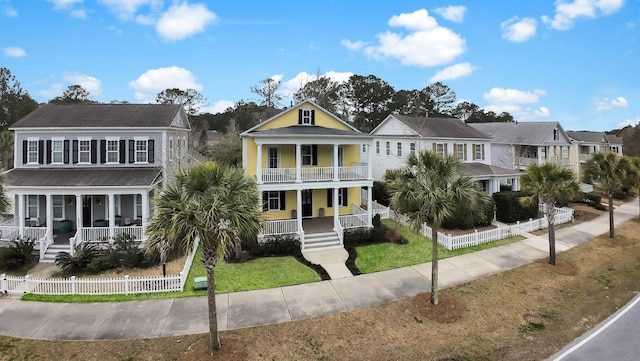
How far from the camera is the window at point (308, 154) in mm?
23609

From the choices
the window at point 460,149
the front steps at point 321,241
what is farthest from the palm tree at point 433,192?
the window at point 460,149

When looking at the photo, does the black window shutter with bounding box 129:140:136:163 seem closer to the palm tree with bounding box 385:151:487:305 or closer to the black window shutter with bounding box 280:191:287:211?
the black window shutter with bounding box 280:191:287:211

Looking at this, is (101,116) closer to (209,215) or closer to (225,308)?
(225,308)

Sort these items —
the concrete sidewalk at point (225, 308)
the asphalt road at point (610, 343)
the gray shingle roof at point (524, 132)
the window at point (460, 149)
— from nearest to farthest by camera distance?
the asphalt road at point (610, 343) → the concrete sidewalk at point (225, 308) → the window at point (460, 149) → the gray shingle roof at point (524, 132)

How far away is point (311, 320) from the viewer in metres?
11.9

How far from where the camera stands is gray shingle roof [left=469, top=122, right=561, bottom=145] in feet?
119

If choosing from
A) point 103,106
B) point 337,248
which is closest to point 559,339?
point 337,248

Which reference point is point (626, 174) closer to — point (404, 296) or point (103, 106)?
point (404, 296)

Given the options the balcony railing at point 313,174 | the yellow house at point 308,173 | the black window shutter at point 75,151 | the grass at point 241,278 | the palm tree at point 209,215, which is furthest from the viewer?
the black window shutter at point 75,151

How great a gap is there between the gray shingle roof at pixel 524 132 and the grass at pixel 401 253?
1967 cm

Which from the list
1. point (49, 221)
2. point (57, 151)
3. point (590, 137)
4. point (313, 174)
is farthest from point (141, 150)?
point (590, 137)

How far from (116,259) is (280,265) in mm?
7435

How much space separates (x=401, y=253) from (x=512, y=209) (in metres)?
10.2

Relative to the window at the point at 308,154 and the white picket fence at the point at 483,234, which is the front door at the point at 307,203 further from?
the white picket fence at the point at 483,234
